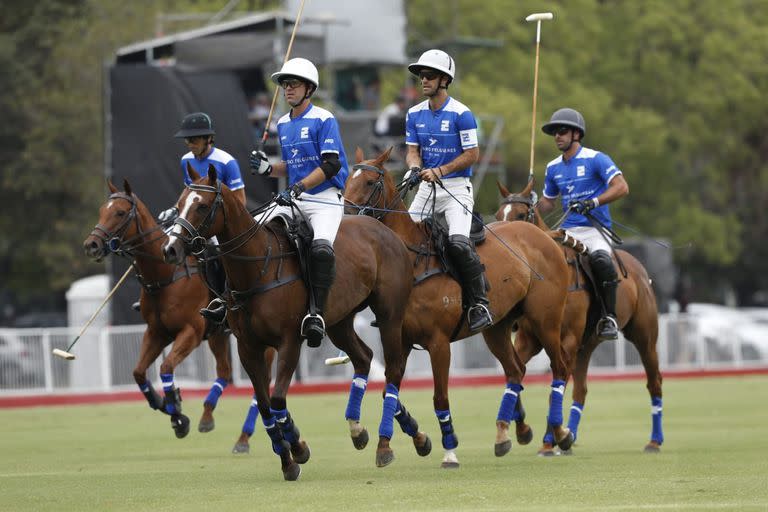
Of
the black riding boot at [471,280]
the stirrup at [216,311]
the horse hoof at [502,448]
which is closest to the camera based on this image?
the stirrup at [216,311]

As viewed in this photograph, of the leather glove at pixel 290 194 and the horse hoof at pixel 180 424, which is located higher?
the leather glove at pixel 290 194

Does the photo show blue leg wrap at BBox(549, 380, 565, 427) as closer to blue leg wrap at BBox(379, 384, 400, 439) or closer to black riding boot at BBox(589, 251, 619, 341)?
black riding boot at BBox(589, 251, 619, 341)

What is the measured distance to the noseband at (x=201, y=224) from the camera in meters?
10.0

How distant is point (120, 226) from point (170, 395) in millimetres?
1600

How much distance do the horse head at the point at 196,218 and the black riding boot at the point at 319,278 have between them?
0.70 metres

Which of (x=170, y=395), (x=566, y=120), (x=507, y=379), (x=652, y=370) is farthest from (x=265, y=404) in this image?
(x=652, y=370)

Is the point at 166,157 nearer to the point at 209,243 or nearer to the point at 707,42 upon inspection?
the point at 209,243

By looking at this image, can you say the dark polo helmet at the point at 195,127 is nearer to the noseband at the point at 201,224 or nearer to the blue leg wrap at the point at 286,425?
the noseband at the point at 201,224

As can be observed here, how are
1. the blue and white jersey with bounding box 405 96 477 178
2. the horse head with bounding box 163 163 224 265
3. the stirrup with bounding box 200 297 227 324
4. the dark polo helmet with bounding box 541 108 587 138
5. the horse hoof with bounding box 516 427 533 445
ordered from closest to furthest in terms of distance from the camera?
the horse head with bounding box 163 163 224 265
the stirrup with bounding box 200 297 227 324
the blue and white jersey with bounding box 405 96 477 178
the horse hoof with bounding box 516 427 533 445
the dark polo helmet with bounding box 541 108 587 138

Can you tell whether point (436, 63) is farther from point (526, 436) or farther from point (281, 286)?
point (526, 436)

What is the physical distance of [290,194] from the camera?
11.0m

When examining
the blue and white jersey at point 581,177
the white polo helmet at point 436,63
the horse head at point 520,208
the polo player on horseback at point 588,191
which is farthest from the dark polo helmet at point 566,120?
the white polo helmet at point 436,63

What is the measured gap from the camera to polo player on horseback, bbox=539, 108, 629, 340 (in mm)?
13688

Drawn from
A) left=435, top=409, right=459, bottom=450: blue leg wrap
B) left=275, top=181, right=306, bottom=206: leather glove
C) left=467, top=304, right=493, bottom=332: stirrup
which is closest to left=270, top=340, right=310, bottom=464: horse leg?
left=275, top=181, right=306, bottom=206: leather glove
